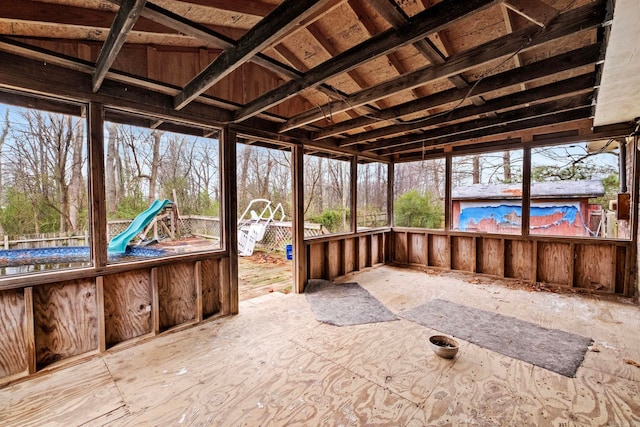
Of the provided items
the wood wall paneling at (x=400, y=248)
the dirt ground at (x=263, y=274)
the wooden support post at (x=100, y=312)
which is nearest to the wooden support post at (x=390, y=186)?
the wood wall paneling at (x=400, y=248)

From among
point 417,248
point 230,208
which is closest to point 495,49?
point 230,208

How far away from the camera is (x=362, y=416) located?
5.93ft

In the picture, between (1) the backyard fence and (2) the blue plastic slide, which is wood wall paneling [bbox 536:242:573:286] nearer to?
(1) the backyard fence

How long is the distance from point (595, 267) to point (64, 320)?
6.83m

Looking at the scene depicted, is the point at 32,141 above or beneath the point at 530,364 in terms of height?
above

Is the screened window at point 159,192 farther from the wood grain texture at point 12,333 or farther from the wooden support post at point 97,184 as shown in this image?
the wood grain texture at point 12,333

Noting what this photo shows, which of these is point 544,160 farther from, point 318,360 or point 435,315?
point 318,360

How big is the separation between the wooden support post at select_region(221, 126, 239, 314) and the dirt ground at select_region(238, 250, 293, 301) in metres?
0.73

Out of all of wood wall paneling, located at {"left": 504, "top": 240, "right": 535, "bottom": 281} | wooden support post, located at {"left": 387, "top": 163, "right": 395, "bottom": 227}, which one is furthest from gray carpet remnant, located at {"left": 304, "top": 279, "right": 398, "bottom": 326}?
wood wall paneling, located at {"left": 504, "top": 240, "right": 535, "bottom": 281}

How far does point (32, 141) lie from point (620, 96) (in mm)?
5400

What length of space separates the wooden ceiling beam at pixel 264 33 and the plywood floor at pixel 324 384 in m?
2.42

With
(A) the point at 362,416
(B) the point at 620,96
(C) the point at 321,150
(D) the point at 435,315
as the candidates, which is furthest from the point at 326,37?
(D) the point at 435,315

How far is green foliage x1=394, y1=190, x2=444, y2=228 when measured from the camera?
5.84 metres

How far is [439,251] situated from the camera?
5.80m
